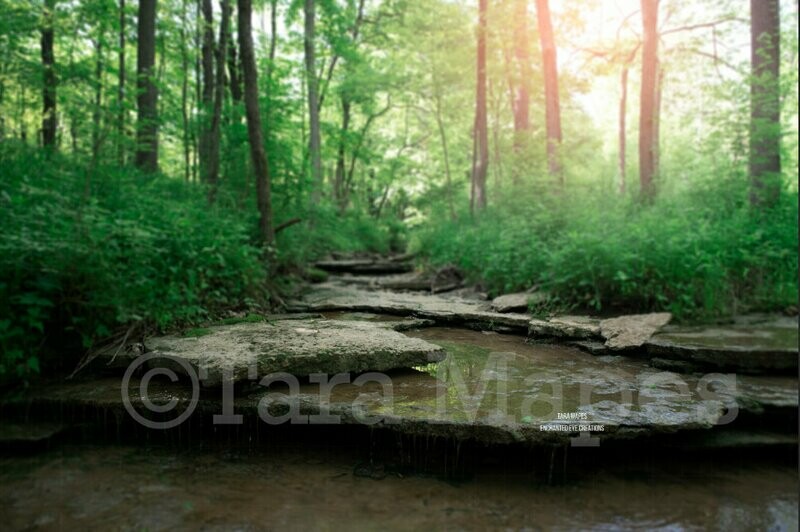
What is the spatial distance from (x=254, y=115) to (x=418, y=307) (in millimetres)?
4192

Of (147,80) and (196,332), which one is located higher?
(147,80)

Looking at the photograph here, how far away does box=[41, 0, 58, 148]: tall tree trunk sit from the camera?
6844 mm

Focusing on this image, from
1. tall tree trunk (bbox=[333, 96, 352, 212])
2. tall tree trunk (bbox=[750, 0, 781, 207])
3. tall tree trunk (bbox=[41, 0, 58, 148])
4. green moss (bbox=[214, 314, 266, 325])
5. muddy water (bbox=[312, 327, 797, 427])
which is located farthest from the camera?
tall tree trunk (bbox=[333, 96, 352, 212])

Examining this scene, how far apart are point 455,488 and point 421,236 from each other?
12.2 meters

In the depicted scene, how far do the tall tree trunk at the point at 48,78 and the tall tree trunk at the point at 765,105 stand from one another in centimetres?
1080

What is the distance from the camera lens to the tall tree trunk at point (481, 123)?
1309cm

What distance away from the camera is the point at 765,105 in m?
6.45

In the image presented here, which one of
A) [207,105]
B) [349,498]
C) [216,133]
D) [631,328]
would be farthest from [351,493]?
[207,105]

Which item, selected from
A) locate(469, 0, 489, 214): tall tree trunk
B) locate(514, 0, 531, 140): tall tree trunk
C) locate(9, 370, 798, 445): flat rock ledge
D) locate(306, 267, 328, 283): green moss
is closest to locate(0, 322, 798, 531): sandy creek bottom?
locate(9, 370, 798, 445): flat rock ledge

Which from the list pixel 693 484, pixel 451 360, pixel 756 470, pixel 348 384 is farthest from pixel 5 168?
pixel 756 470

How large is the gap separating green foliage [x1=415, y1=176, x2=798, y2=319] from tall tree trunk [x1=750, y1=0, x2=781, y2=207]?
9.8 inches

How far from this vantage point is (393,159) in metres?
25.2

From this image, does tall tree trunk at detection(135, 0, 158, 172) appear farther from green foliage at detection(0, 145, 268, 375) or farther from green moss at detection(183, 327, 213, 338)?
green moss at detection(183, 327, 213, 338)

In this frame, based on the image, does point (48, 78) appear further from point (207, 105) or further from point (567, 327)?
point (567, 327)
